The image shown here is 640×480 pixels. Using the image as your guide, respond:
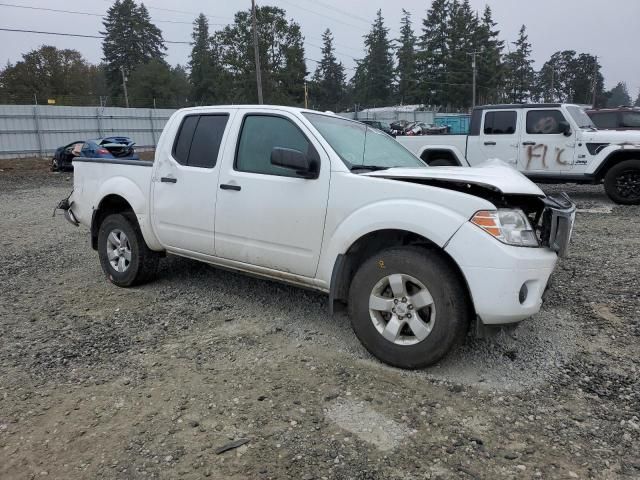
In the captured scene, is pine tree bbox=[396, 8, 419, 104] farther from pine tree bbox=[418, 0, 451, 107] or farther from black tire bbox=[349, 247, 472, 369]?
black tire bbox=[349, 247, 472, 369]

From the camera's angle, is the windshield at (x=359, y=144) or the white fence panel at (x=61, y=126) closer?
the windshield at (x=359, y=144)

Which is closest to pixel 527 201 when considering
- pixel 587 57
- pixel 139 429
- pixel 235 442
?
pixel 235 442

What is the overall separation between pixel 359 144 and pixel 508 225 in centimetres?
154

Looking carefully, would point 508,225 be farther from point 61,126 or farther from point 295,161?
point 61,126

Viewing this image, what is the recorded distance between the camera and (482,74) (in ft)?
246

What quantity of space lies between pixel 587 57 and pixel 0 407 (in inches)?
4795

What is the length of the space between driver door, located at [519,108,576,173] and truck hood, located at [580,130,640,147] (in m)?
0.27

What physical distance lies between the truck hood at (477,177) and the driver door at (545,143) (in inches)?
289

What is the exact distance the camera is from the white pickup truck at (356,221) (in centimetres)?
323

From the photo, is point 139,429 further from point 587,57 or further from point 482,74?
point 587,57

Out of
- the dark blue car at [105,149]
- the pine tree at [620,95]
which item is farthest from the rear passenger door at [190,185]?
the pine tree at [620,95]

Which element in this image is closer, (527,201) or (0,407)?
(0,407)

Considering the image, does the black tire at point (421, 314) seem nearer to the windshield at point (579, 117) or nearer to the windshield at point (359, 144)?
the windshield at point (359, 144)

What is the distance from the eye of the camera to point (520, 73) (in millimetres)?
97125
